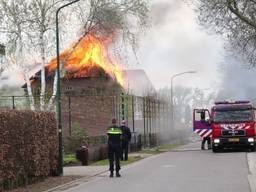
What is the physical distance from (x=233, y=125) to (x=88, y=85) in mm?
19451

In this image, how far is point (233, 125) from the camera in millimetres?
31359

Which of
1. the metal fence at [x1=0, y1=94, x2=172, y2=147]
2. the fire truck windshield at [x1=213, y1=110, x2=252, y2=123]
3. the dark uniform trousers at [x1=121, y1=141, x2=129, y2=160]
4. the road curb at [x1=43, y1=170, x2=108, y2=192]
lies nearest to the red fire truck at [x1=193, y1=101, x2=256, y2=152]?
the fire truck windshield at [x1=213, y1=110, x2=252, y2=123]

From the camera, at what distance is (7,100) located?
31.1 meters

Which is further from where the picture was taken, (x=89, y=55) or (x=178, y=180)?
(x=89, y=55)

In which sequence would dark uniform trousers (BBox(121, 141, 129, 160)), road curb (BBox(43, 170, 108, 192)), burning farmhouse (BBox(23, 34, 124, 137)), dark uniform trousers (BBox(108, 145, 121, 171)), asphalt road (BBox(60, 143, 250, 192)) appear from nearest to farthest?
asphalt road (BBox(60, 143, 250, 192))
road curb (BBox(43, 170, 108, 192))
dark uniform trousers (BBox(108, 145, 121, 171))
dark uniform trousers (BBox(121, 141, 129, 160))
burning farmhouse (BBox(23, 34, 124, 137))

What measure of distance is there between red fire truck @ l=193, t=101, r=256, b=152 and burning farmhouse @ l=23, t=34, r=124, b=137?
8.53m

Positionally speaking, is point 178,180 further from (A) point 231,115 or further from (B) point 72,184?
(A) point 231,115

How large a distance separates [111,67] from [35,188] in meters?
23.3

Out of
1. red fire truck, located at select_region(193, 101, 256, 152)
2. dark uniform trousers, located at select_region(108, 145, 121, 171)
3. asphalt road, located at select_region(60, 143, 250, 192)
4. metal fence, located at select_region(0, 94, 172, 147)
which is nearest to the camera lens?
asphalt road, located at select_region(60, 143, 250, 192)

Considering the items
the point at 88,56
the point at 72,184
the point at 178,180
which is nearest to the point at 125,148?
the point at 72,184

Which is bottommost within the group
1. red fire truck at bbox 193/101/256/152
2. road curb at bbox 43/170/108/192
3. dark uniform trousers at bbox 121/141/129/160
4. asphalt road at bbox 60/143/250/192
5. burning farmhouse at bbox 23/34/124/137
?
road curb at bbox 43/170/108/192

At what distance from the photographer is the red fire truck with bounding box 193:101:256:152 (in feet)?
103

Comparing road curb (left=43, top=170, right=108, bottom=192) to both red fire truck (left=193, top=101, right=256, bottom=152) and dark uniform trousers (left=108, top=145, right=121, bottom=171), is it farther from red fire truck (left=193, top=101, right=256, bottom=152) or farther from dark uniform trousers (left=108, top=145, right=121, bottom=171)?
red fire truck (left=193, top=101, right=256, bottom=152)

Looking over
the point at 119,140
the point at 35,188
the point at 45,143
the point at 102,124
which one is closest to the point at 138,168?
the point at 119,140
